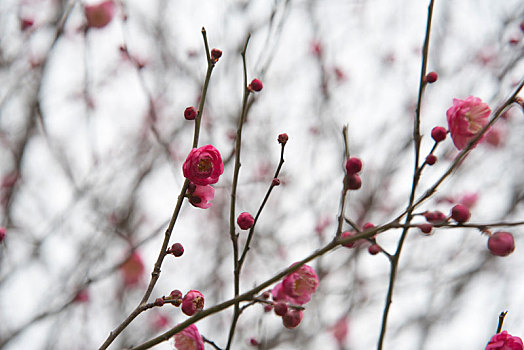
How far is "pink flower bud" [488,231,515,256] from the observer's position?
108cm

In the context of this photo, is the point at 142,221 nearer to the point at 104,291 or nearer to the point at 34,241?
the point at 104,291

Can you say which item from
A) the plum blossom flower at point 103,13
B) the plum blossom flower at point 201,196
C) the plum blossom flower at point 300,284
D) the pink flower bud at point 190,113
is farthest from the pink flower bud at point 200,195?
the plum blossom flower at point 103,13

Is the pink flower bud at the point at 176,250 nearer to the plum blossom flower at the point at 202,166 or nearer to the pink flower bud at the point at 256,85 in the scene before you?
the plum blossom flower at the point at 202,166

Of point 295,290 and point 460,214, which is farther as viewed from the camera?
point 295,290

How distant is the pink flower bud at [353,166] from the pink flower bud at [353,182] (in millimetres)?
12

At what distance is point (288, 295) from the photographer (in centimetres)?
120

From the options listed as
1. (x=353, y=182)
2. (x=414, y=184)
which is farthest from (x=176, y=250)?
(x=414, y=184)

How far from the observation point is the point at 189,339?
3.85 ft

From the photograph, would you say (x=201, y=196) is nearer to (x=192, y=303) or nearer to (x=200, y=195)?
(x=200, y=195)

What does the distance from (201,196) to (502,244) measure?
79 cm

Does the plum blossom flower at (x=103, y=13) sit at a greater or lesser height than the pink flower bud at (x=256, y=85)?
greater

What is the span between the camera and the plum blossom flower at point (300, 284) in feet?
3.92

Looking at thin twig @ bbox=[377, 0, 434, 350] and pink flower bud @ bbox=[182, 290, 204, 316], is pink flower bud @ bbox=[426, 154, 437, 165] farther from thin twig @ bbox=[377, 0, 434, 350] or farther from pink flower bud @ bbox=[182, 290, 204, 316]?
pink flower bud @ bbox=[182, 290, 204, 316]

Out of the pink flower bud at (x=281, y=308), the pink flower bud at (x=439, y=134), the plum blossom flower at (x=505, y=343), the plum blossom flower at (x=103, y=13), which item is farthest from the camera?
the plum blossom flower at (x=103, y=13)
